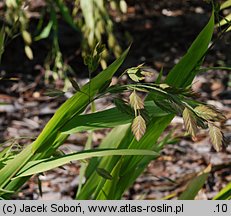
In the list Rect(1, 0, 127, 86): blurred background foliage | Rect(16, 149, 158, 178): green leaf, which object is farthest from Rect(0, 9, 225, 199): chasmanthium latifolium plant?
Rect(1, 0, 127, 86): blurred background foliage

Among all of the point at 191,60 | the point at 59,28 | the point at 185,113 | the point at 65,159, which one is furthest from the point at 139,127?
the point at 59,28

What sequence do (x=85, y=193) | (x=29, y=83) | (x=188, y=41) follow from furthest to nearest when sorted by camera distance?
(x=188, y=41)
(x=29, y=83)
(x=85, y=193)

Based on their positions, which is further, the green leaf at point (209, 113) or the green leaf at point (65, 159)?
the green leaf at point (65, 159)

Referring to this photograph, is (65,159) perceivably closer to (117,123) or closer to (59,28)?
(117,123)

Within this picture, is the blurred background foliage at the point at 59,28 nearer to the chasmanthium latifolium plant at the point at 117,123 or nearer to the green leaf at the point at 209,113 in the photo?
the chasmanthium latifolium plant at the point at 117,123

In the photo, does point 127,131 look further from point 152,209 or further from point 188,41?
point 188,41

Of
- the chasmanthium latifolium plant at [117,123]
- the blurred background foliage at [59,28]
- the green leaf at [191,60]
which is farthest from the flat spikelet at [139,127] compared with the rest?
the blurred background foliage at [59,28]

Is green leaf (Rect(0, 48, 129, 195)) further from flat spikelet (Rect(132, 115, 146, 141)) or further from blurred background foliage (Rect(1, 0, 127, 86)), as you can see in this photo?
blurred background foliage (Rect(1, 0, 127, 86))

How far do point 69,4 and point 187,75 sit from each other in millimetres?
2653

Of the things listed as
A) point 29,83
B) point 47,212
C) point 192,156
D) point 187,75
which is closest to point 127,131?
point 187,75

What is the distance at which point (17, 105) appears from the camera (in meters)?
2.69

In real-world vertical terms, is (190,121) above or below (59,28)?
above

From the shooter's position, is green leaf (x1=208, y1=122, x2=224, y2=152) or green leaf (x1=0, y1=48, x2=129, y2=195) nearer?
green leaf (x1=208, y1=122, x2=224, y2=152)

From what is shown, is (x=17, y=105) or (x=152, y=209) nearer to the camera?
(x=152, y=209)
